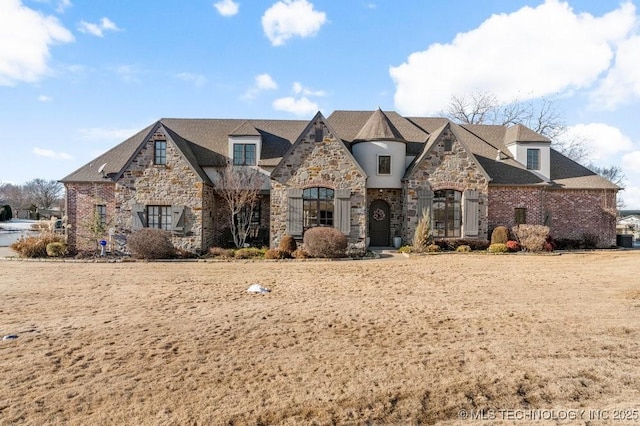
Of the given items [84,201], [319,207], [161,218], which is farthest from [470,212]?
[84,201]

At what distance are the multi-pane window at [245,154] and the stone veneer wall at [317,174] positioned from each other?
294 cm

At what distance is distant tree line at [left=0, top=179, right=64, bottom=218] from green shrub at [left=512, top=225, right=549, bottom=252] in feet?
247

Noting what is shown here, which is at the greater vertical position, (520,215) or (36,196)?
(36,196)

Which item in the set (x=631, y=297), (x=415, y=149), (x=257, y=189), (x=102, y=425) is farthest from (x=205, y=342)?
(x=415, y=149)

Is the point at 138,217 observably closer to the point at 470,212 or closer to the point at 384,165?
the point at 384,165

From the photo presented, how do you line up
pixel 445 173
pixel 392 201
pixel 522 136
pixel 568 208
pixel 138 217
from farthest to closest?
pixel 522 136, pixel 568 208, pixel 392 201, pixel 445 173, pixel 138 217

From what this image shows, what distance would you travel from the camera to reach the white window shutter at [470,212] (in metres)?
20.2

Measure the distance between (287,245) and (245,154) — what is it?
627cm

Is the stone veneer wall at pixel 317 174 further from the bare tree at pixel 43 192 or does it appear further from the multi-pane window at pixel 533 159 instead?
the bare tree at pixel 43 192

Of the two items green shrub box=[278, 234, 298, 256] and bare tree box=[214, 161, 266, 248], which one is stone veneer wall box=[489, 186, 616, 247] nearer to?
green shrub box=[278, 234, 298, 256]

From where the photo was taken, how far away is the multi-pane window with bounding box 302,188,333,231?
19.6 m

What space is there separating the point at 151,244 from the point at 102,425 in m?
14.0

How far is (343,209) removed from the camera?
1938 centimetres

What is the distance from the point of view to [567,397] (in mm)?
4781
